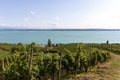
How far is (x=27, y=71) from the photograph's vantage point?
708 inches

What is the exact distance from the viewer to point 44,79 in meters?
24.0

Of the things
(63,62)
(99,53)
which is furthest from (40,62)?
(99,53)

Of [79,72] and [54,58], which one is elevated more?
[54,58]

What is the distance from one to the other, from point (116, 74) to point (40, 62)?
41.3 feet

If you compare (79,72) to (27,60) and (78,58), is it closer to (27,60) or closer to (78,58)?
(78,58)

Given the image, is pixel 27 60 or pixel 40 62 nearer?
pixel 27 60

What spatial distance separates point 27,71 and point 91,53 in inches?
700

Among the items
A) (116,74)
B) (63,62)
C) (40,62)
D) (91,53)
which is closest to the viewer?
(40,62)

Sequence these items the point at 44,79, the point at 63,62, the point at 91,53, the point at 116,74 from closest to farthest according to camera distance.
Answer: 1. the point at 44,79
2. the point at 63,62
3. the point at 116,74
4. the point at 91,53

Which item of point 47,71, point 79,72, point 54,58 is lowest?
point 79,72

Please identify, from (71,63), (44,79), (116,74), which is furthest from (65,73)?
(116,74)

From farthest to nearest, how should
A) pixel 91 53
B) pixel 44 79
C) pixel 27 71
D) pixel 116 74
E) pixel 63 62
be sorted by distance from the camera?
pixel 91 53 → pixel 116 74 → pixel 63 62 → pixel 44 79 → pixel 27 71

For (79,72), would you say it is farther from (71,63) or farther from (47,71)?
(47,71)

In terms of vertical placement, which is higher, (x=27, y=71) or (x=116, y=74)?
(x=27, y=71)
